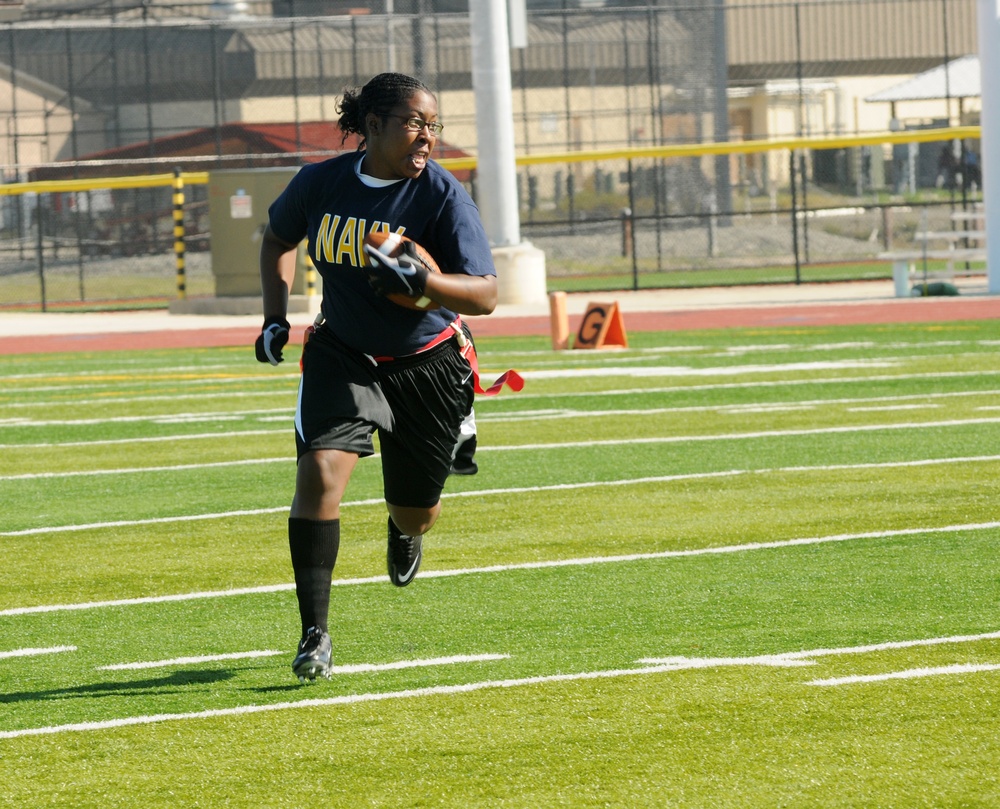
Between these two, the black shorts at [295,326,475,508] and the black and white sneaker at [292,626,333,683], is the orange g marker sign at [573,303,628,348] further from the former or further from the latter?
the black and white sneaker at [292,626,333,683]

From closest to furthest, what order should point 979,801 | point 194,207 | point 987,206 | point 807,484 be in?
point 979,801 → point 807,484 → point 987,206 → point 194,207

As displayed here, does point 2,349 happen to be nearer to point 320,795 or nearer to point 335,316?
point 335,316

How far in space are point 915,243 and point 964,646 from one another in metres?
28.0

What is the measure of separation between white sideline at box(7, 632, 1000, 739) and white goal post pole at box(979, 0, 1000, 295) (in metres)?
18.1

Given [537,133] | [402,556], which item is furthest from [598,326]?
[537,133]

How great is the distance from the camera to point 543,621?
6.11 metres

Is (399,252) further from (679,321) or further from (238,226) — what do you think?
(238,226)

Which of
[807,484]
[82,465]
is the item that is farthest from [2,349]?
[807,484]

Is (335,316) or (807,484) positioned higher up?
(335,316)

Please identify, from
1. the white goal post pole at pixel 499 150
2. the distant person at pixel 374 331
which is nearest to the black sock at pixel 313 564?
the distant person at pixel 374 331

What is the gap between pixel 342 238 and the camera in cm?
564

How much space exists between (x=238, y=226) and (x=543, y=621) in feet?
68.9

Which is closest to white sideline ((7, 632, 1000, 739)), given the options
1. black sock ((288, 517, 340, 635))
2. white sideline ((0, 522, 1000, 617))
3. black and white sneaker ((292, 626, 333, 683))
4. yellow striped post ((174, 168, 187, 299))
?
black and white sneaker ((292, 626, 333, 683))

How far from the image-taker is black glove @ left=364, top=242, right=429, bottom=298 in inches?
203
